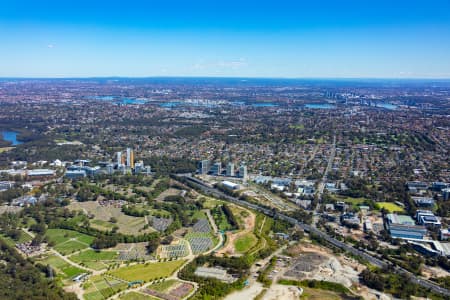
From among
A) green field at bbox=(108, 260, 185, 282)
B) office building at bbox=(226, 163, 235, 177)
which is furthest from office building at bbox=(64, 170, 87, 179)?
green field at bbox=(108, 260, 185, 282)

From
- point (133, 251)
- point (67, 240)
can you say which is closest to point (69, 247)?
point (67, 240)

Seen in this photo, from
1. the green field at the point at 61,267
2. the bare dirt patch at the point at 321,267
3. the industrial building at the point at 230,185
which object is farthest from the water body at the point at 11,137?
the bare dirt patch at the point at 321,267

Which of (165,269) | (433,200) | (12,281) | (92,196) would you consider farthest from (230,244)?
(433,200)

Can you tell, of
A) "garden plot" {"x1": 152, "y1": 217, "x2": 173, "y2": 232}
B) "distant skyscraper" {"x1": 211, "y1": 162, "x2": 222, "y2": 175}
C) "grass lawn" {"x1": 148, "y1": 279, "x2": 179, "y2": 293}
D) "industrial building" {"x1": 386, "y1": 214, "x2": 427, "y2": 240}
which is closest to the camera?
"grass lawn" {"x1": 148, "y1": 279, "x2": 179, "y2": 293}

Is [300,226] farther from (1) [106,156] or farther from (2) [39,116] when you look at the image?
(2) [39,116]

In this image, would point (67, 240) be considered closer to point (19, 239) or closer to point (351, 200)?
point (19, 239)

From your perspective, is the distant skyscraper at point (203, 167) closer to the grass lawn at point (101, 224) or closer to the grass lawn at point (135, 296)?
the grass lawn at point (101, 224)

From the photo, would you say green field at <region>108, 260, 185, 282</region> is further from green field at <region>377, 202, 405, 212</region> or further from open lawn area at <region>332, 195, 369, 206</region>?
green field at <region>377, 202, 405, 212</region>
